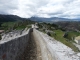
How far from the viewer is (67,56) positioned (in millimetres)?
4840

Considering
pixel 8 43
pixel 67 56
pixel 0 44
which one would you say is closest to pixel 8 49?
pixel 8 43

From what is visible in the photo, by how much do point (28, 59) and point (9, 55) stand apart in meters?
3.26

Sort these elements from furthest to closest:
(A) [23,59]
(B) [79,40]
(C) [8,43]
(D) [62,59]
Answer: (B) [79,40] < (A) [23,59] < (C) [8,43] < (D) [62,59]

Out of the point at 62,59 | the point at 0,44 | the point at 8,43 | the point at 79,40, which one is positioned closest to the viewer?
the point at 62,59

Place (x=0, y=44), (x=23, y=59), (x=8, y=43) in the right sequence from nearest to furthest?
(x=0, y=44) < (x=8, y=43) < (x=23, y=59)

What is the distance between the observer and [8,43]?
686 centimetres

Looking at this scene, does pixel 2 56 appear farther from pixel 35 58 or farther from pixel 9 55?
pixel 35 58

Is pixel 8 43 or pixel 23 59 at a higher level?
pixel 8 43

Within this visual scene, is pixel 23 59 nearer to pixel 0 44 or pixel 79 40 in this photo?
pixel 0 44

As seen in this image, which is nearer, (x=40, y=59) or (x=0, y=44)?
(x=0, y=44)

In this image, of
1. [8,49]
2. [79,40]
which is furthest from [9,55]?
[79,40]

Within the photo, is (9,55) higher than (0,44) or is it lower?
lower

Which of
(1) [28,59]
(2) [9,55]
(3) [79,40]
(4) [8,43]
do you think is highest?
(4) [8,43]

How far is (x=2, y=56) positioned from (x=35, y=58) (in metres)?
4.37
